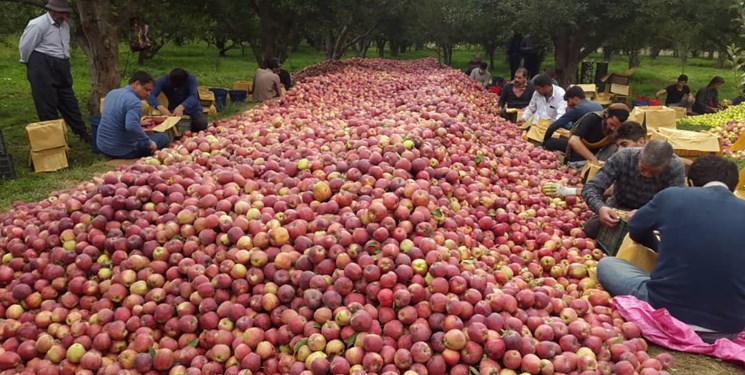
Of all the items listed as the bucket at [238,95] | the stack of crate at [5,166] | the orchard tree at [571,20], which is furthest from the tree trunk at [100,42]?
the orchard tree at [571,20]

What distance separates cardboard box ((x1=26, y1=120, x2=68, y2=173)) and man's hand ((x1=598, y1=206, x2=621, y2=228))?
280 inches

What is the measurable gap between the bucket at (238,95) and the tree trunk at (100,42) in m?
3.62

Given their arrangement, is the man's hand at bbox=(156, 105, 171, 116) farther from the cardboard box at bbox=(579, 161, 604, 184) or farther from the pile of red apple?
the cardboard box at bbox=(579, 161, 604, 184)

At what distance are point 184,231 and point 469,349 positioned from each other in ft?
6.58

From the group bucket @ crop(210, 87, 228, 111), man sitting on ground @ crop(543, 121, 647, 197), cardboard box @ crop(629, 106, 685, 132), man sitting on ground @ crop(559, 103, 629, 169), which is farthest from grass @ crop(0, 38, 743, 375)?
cardboard box @ crop(629, 106, 685, 132)

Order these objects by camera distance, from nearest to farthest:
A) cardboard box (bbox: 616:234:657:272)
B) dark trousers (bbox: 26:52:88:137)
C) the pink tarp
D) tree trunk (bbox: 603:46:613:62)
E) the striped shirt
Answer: the pink tarp → cardboard box (bbox: 616:234:657:272) → the striped shirt → dark trousers (bbox: 26:52:88:137) → tree trunk (bbox: 603:46:613:62)

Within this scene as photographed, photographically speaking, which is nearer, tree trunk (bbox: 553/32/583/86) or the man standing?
the man standing

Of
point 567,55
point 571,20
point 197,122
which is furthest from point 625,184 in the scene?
point 567,55

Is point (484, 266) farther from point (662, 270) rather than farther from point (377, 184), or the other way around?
point (662, 270)

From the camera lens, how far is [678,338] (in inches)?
132

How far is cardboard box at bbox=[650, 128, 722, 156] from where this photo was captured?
283 inches

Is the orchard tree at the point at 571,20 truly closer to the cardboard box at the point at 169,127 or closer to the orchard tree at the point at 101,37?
the orchard tree at the point at 101,37

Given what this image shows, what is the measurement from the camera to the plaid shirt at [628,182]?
4.80 metres

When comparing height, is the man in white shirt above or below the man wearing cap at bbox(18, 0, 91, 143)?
below
